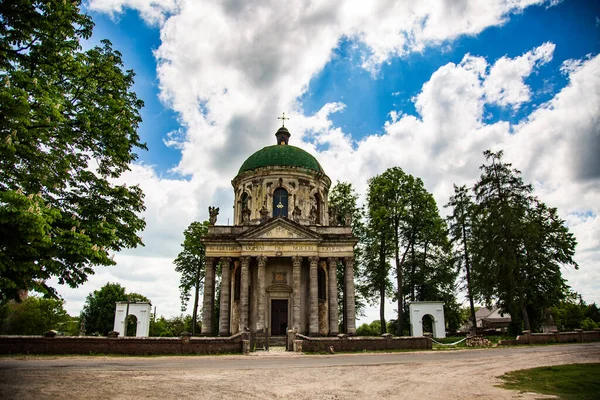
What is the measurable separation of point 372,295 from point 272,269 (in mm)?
10992

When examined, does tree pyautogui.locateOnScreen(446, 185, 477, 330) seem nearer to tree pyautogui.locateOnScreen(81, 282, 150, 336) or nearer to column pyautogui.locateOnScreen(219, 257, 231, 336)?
column pyautogui.locateOnScreen(219, 257, 231, 336)

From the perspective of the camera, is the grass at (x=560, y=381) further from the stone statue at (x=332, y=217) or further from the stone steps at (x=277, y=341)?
the stone statue at (x=332, y=217)

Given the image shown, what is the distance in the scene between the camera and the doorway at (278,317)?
29828 millimetres

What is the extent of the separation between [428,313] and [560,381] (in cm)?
1984

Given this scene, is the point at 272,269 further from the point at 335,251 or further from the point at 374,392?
the point at 374,392

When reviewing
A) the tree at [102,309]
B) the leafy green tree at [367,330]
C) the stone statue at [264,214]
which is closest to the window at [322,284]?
the stone statue at [264,214]

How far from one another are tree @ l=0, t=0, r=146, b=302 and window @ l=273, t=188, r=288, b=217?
21.7 metres

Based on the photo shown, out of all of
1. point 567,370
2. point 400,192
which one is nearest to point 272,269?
point 400,192

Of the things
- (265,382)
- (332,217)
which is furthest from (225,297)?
(265,382)

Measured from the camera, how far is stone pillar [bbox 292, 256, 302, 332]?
93.1 ft

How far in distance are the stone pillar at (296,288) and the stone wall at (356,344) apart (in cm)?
564

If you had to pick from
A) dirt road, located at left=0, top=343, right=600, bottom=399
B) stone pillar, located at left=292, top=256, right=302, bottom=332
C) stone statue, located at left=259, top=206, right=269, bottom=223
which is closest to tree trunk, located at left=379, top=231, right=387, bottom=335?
stone pillar, located at left=292, top=256, right=302, bottom=332

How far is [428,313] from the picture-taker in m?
29.9

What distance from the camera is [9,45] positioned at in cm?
961
